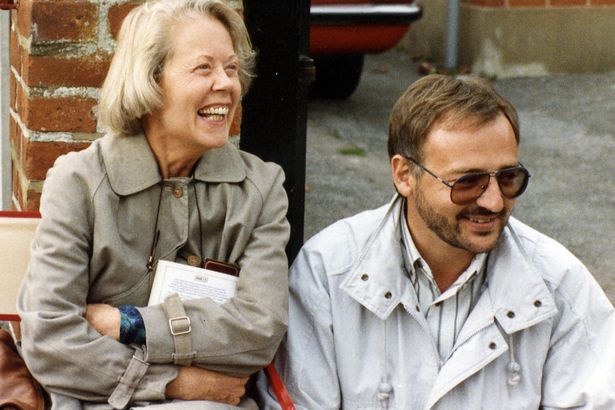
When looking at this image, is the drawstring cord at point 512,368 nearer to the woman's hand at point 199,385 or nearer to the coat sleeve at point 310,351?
the coat sleeve at point 310,351

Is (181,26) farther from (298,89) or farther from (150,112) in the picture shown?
(298,89)

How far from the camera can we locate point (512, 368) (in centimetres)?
302

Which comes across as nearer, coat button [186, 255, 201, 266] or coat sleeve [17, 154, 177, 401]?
coat sleeve [17, 154, 177, 401]

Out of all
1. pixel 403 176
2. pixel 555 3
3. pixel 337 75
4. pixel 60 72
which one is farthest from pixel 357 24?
pixel 403 176

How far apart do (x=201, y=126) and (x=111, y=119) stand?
228 mm

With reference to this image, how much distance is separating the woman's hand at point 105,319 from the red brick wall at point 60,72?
2.35 feet

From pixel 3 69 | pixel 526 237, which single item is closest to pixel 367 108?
pixel 3 69

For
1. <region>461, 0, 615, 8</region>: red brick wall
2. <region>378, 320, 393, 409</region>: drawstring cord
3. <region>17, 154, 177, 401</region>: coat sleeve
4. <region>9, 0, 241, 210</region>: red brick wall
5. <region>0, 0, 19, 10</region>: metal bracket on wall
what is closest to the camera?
<region>17, 154, 177, 401</region>: coat sleeve

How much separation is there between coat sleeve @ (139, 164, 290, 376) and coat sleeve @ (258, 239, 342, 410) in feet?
0.40

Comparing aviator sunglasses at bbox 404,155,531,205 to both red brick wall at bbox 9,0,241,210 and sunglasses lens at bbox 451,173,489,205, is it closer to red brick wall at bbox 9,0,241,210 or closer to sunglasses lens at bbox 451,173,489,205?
sunglasses lens at bbox 451,173,489,205

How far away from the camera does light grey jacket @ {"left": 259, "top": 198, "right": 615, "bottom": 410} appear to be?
302cm

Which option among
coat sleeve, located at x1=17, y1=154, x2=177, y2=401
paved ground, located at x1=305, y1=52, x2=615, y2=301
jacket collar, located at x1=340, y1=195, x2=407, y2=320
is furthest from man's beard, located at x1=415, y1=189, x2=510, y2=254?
paved ground, located at x1=305, y1=52, x2=615, y2=301

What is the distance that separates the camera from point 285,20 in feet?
11.5


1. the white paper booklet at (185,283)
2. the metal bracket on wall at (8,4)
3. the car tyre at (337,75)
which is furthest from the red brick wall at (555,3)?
the white paper booklet at (185,283)
